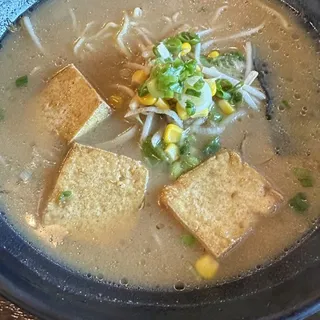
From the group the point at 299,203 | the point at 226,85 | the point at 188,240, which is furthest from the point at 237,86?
the point at 188,240

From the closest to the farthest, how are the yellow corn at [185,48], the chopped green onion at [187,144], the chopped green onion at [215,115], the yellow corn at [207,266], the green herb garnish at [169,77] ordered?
the yellow corn at [207,266] < the green herb garnish at [169,77] < the chopped green onion at [187,144] < the chopped green onion at [215,115] < the yellow corn at [185,48]

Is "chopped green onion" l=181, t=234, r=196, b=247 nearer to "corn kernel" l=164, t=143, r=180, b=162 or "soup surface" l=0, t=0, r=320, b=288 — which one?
"soup surface" l=0, t=0, r=320, b=288

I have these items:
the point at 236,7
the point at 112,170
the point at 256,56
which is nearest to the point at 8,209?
the point at 112,170

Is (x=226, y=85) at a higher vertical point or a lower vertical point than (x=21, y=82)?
lower

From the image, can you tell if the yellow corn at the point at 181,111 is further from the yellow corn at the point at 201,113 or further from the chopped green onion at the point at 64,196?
the chopped green onion at the point at 64,196

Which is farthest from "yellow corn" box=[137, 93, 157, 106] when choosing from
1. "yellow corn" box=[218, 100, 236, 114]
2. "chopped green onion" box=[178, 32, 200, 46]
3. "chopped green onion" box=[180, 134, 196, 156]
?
"chopped green onion" box=[178, 32, 200, 46]

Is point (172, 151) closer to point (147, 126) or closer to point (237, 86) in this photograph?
point (147, 126)

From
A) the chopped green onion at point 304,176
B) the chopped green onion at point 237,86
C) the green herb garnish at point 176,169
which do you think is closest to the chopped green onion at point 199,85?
the chopped green onion at point 237,86
